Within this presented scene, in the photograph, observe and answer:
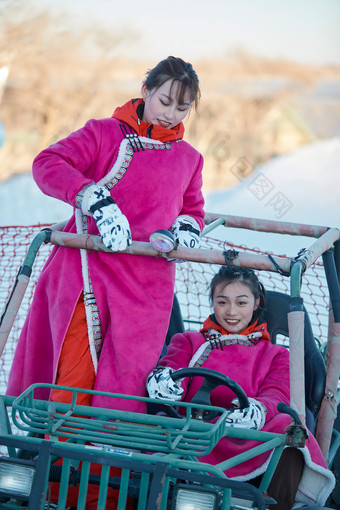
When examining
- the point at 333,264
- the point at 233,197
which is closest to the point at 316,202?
the point at 233,197

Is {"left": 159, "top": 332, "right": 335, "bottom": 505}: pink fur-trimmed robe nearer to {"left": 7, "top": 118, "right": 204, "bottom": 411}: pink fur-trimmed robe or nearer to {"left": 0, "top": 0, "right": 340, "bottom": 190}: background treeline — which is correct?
{"left": 7, "top": 118, "right": 204, "bottom": 411}: pink fur-trimmed robe

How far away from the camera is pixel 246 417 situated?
6.27 ft

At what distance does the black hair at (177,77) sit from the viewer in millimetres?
2068

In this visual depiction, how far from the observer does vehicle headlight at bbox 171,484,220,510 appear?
4.98 feet

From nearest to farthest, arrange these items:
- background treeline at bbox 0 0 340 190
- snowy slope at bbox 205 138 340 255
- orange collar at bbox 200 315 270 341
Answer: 1. orange collar at bbox 200 315 270 341
2. snowy slope at bbox 205 138 340 255
3. background treeline at bbox 0 0 340 190

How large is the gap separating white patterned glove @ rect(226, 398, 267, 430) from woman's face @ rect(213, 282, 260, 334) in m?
0.40

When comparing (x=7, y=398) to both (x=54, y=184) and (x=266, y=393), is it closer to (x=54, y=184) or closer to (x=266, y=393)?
(x=54, y=184)

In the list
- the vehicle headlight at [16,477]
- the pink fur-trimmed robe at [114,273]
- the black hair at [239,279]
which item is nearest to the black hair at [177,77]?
the pink fur-trimmed robe at [114,273]

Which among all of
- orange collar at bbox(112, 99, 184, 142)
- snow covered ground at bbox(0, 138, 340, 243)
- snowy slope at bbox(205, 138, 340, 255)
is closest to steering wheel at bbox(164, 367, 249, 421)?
orange collar at bbox(112, 99, 184, 142)

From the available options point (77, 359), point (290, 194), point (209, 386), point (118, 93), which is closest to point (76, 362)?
point (77, 359)

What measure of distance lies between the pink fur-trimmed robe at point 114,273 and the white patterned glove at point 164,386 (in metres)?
0.04

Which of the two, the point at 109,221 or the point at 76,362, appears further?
the point at 76,362

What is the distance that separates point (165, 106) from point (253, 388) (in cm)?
84

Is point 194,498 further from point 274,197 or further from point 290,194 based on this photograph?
point 274,197
